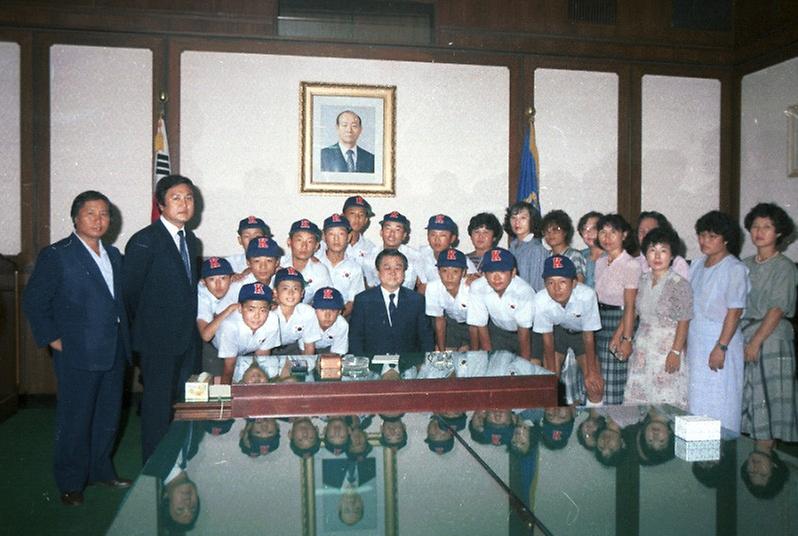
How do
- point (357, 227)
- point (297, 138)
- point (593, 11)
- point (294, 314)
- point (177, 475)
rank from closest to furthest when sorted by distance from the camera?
point (177, 475), point (294, 314), point (357, 227), point (297, 138), point (593, 11)

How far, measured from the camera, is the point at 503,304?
3.83m

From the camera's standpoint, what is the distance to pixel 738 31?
604 cm

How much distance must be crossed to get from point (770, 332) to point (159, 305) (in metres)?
3.11

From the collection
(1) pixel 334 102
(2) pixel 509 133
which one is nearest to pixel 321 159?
(1) pixel 334 102

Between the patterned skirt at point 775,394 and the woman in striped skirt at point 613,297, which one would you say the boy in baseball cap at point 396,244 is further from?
the patterned skirt at point 775,394

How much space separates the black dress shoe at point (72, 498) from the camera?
3.05m

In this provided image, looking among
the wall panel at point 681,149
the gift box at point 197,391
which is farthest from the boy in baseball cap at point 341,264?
the wall panel at point 681,149

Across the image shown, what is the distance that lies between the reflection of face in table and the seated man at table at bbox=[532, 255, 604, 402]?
2347 millimetres

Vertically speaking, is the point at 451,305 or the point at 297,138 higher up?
the point at 297,138

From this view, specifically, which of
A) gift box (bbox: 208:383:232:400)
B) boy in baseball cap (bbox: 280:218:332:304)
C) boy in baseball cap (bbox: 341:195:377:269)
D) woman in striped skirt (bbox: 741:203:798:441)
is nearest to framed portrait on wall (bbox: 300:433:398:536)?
gift box (bbox: 208:383:232:400)

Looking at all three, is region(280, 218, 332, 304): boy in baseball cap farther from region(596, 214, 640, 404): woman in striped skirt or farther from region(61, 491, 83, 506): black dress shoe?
region(596, 214, 640, 404): woman in striped skirt

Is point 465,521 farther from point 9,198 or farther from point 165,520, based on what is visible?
point 9,198

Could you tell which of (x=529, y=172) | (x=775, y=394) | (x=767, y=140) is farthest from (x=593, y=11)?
(x=775, y=394)

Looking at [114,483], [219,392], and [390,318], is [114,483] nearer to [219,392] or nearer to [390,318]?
[219,392]
